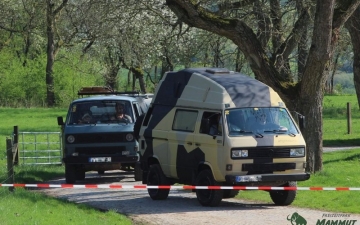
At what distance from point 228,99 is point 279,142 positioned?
134 centimetres

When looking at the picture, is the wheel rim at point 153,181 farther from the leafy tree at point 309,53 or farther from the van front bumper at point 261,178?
the leafy tree at point 309,53

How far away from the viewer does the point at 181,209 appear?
57.5 ft

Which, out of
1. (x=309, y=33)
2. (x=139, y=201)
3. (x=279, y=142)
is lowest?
(x=139, y=201)

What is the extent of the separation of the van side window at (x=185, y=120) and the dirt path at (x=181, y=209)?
5.02 feet

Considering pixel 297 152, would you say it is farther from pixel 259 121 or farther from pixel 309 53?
pixel 309 53

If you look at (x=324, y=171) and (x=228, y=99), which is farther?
(x=324, y=171)

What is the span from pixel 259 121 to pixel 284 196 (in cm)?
155

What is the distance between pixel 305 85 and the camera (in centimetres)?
2233

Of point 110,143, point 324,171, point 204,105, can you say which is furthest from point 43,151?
point 204,105

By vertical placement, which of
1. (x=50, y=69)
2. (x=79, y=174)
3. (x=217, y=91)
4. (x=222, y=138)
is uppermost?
(x=50, y=69)

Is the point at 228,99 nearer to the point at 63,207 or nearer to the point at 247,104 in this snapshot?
the point at 247,104

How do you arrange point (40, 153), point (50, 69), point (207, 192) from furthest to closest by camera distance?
point (50, 69) < point (40, 153) < point (207, 192)
